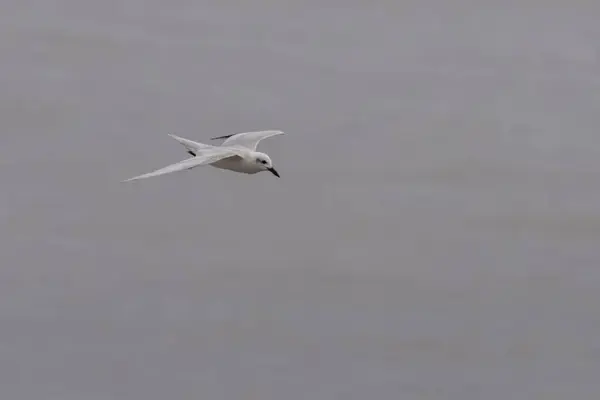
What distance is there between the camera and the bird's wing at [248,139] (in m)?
25.6

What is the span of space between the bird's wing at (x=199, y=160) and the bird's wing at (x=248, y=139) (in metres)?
1.70

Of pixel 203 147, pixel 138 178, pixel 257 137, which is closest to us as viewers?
pixel 138 178

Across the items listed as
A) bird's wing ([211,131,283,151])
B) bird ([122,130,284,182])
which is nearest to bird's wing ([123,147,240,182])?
bird ([122,130,284,182])

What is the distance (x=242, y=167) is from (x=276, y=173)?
0.52 meters

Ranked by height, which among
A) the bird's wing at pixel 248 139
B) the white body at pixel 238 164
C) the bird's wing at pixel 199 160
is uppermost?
the bird's wing at pixel 248 139

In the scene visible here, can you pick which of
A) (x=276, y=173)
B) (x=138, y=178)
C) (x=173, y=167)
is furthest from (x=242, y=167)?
(x=138, y=178)

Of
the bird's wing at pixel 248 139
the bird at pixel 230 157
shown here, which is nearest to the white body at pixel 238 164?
the bird at pixel 230 157

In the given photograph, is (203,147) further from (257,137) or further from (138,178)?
(138,178)

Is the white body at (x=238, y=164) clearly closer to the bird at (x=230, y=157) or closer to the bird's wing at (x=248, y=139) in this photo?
the bird at (x=230, y=157)

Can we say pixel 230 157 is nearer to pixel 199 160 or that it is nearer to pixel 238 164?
pixel 238 164

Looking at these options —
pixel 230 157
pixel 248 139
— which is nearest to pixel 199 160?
pixel 230 157

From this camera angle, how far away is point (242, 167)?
24.0m

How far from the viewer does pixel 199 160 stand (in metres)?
22.5

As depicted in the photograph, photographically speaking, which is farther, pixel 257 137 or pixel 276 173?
pixel 257 137
